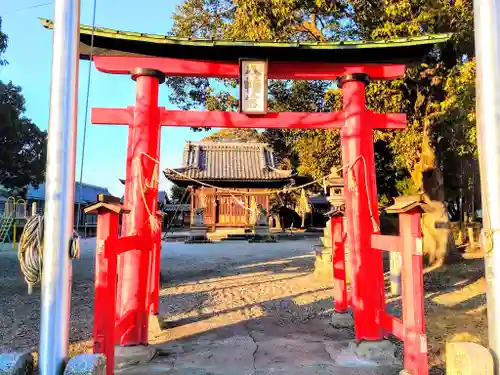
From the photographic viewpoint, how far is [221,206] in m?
28.0

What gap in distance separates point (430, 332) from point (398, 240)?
2.56 m

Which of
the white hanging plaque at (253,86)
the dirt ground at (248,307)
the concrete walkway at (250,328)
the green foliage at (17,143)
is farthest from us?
the green foliage at (17,143)

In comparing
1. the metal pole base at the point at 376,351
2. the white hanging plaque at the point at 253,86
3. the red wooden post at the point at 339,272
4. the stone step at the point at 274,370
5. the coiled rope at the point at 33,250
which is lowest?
the stone step at the point at 274,370

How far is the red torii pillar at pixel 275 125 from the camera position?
4.97 meters

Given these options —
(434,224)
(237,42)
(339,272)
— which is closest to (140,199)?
(237,42)

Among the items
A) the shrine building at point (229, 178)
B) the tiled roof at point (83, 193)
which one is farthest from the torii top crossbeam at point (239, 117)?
the tiled roof at point (83, 193)

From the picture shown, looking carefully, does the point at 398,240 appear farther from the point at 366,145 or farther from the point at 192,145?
the point at 192,145

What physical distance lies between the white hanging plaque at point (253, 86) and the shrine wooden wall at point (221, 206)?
2153cm

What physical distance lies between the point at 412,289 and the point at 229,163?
81.0 feet

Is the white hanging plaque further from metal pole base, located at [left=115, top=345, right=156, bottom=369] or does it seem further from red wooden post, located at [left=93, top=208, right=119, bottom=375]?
metal pole base, located at [left=115, top=345, right=156, bottom=369]

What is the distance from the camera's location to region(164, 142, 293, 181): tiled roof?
86.4 feet

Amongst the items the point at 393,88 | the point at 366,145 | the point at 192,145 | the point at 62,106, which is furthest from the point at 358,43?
the point at 192,145

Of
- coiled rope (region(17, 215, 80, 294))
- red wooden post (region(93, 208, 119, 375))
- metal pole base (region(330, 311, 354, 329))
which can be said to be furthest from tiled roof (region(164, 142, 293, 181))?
coiled rope (region(17, 215, 80, 294))

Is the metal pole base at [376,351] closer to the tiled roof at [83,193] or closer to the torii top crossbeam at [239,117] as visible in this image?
the torii top crossbeam at [239,117]
